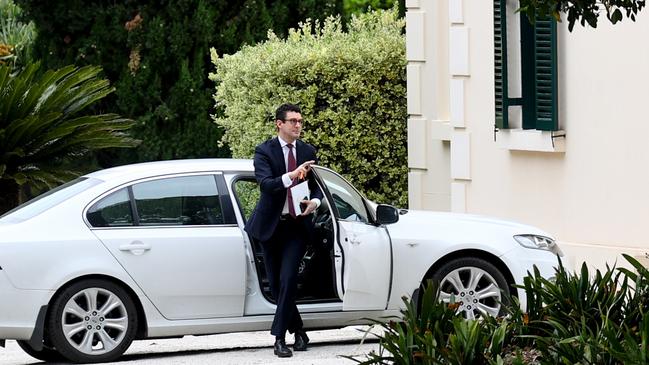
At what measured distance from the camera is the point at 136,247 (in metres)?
10.8

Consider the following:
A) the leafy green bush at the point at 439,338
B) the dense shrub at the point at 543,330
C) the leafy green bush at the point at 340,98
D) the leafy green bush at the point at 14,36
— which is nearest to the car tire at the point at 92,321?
the dense shrub at the point at 543,330

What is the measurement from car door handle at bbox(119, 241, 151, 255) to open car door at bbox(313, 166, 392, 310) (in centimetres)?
132

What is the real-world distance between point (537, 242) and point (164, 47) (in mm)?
14147

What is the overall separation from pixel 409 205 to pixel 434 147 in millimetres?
778

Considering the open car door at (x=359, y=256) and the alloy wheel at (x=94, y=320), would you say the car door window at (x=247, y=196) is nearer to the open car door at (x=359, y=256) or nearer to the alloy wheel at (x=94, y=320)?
the open car door at (x=359, y=256)

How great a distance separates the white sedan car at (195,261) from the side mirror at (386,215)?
11 mm

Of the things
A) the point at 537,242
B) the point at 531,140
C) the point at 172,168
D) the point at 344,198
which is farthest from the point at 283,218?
the point at 531,140

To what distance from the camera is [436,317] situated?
25.6ft

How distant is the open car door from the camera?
10719mm

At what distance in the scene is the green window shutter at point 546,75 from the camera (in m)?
14.7

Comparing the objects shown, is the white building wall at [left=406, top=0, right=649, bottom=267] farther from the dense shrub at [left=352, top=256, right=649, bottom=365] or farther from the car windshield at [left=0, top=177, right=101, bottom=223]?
the dense shrub at [left=352, top=256, right=649, bottom=365]

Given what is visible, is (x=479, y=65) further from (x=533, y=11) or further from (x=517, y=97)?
(x=533, y=11)

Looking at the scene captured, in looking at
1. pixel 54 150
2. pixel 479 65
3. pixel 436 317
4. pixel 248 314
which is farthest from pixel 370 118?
pixel 436 317

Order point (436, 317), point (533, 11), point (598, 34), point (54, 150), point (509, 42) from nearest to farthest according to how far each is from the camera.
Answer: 1. point (533, 11)
2. point (436, 317)
3. point (598, 34)
4. point (509, 42)
5. point (54, 150)
